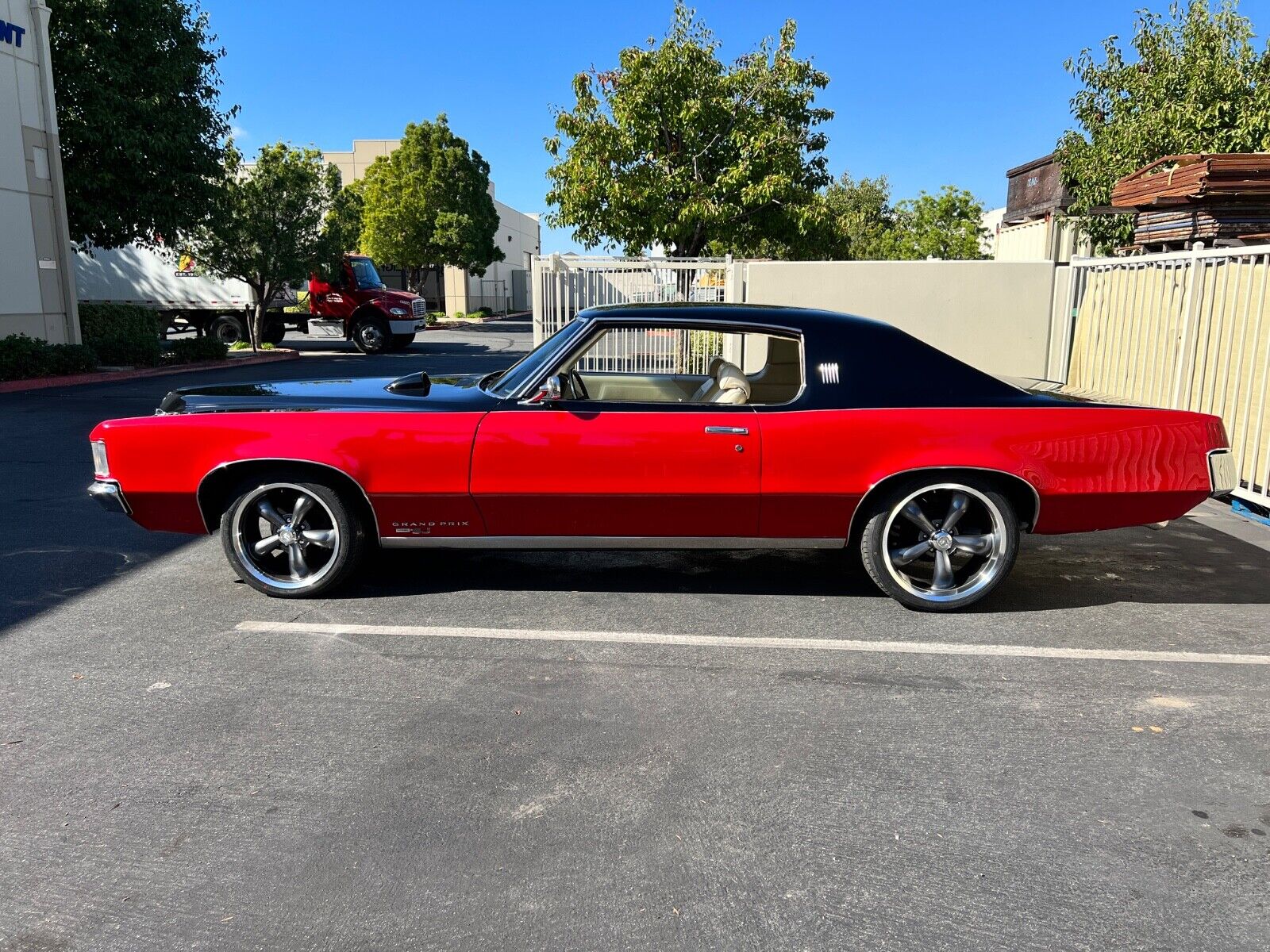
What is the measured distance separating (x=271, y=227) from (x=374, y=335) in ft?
12.2

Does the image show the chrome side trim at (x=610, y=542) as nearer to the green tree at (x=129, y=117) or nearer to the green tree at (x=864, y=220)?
the green tree at (x=129, y=117)

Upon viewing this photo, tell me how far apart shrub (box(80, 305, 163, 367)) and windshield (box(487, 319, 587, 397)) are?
16539 mm

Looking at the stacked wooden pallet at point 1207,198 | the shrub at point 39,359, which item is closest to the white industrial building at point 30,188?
the shrub at point 39,359

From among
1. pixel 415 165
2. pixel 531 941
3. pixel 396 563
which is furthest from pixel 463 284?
pixel 531 941

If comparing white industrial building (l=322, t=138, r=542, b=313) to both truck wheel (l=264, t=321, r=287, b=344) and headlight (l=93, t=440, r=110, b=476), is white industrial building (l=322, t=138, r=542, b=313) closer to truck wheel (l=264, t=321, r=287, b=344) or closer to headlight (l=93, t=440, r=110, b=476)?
truck wheel (l=264, t=321, r=287, b=344)

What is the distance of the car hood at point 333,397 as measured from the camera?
4.85 meters

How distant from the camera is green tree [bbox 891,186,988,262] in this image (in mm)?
39469

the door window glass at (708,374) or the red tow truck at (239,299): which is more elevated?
the red tow truck at (239,299)

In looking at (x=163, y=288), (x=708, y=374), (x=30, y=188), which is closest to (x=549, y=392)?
(x=708, y=374)

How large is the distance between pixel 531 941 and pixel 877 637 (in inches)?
102

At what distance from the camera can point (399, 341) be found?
26.2 m

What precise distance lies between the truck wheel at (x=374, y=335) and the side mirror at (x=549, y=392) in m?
21.9

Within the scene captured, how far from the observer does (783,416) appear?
477cm

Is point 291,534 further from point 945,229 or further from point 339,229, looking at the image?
point 945,229
